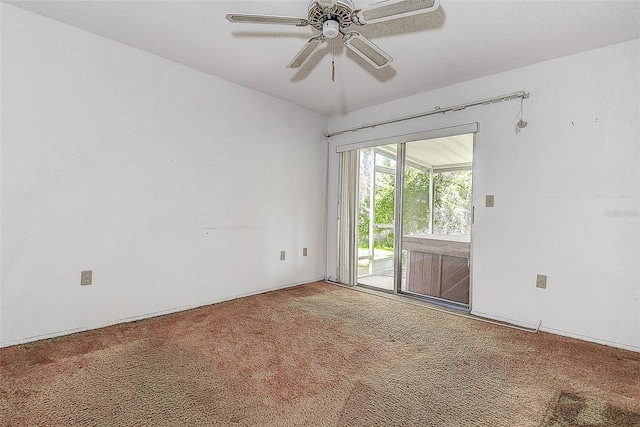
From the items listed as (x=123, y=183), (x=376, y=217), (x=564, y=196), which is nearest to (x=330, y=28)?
(x=123, y=183)

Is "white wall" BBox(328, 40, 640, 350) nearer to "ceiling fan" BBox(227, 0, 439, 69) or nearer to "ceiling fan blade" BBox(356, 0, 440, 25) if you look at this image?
"ceiling fan" BBox(227, 0, 439, 69)

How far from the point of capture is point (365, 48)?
202 centimetres

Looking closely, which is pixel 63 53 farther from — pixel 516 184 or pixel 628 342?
pixel 628 342

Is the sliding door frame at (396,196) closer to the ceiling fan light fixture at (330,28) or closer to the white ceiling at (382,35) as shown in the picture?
the white ceiling at (382,35)

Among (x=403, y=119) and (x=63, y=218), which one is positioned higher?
(x=403, y=119)

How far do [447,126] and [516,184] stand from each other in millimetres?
927

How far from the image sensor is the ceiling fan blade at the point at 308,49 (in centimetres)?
191

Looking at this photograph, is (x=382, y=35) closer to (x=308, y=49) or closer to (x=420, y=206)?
(x=308, y=49)

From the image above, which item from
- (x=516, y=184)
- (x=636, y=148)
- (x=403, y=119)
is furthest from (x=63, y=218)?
(x=636, y=148)

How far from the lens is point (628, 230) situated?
2.45m

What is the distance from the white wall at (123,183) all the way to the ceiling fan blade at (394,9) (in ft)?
7.01

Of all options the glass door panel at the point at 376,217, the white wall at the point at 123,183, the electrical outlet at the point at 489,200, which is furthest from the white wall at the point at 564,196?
the white wall at the point at 123,183

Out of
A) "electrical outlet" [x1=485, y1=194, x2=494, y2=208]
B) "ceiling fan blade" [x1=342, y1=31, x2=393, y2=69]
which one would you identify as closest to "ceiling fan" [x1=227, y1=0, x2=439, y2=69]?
"ceiling fan blade" [x1=342, y1=31, x2=393, y2=69]

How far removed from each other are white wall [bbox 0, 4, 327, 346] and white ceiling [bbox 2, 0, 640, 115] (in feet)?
0.93
